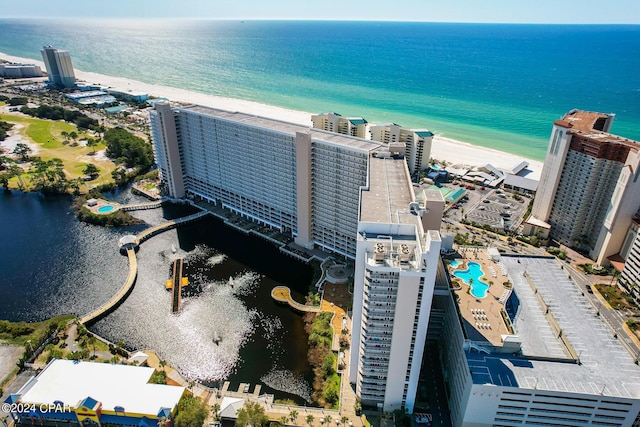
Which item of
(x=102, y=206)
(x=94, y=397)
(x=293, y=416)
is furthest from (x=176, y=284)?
(x=102, y=206)

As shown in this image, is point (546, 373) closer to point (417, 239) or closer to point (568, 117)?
point (417, 239)

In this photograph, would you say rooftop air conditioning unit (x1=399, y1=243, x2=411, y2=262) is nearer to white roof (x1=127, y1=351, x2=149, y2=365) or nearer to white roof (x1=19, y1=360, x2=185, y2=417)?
white roof (x1=19, y1=360, x2=185, y2=417)

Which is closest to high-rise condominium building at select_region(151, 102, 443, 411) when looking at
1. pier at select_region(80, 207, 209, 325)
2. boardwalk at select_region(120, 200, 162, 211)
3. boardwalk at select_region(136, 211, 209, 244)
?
boardwalk at select_region(120, 200, 162, 211)

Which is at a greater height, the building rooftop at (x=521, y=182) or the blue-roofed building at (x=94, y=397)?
the building rooftop at (x=521, y=182)

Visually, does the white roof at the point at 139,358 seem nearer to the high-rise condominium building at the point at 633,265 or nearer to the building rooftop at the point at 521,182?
the high-rise condominium building at the point at 633,265

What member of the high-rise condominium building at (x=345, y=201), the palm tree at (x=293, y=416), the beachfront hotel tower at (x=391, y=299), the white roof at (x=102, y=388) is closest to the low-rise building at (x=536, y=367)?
the beachfront hotel tower at (x=391, y=299)

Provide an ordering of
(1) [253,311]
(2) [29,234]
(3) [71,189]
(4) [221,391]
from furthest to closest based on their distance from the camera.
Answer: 1. (3) [71,189]
2. (2) [29,234]
3. (1) [253,311]
4. (4) [221,391]

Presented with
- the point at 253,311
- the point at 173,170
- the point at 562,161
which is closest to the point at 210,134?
the point at 173,170
